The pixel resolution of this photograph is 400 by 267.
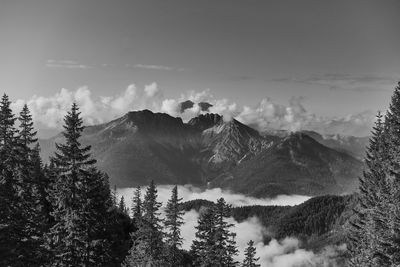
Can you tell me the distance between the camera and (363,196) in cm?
4778

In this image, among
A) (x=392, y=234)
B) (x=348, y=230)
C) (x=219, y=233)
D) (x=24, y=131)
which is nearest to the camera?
(x=392, y=234)

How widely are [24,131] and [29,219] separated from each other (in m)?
32.1

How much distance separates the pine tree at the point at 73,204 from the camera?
29.5 metres

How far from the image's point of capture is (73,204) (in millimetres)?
29953

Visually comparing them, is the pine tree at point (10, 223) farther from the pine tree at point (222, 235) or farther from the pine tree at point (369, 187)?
the pine tree at point (369, 187)

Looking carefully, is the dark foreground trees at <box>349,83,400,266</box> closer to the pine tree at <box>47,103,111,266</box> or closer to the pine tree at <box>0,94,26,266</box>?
the pine tree at <box>47,103,111,266</box>

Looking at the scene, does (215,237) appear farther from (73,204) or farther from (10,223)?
A: (10,223)

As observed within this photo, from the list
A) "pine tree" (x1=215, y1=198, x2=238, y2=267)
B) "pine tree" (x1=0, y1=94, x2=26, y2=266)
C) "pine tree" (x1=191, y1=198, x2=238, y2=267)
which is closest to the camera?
"pine tree" (x1=0, y1=94, x2=26, y2=266)

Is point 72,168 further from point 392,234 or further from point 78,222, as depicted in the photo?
point 392,234

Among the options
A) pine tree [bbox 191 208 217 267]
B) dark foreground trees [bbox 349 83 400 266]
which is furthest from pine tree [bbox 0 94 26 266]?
dark foreground trees [bbox 349 83 400 266]

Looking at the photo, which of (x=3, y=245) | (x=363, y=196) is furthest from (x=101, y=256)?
(x=363, y=196)

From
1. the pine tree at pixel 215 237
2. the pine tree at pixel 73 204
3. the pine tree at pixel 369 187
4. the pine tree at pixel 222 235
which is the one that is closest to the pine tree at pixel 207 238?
the pine tree at pixel 215 237

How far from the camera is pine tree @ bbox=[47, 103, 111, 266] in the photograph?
29484mm

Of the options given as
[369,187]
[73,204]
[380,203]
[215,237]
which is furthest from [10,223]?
[369,187]
